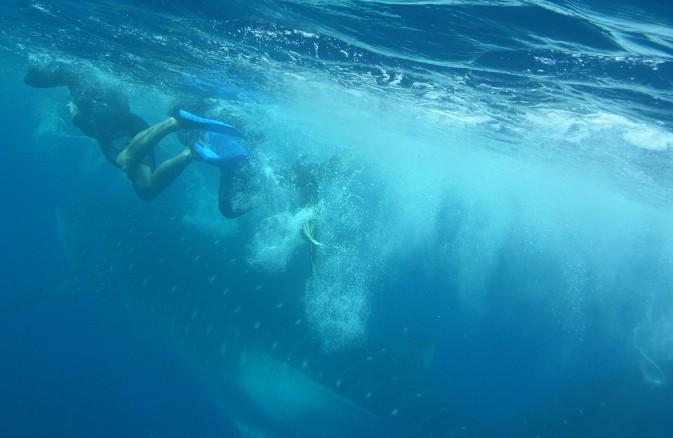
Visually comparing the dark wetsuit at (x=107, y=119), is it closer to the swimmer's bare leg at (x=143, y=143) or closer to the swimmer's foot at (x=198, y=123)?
the swimmer's bare leg at (x=143, y=143)

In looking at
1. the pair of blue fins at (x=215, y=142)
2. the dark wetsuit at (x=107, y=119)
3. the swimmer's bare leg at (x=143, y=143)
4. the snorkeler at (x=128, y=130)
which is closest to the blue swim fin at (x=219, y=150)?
the pair of blue fins at (x=215, y=142)

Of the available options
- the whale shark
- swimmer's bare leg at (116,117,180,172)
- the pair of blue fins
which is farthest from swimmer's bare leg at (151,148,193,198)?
the whale shark

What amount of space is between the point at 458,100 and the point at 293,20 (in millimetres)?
7332

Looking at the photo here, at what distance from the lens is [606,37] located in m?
6.59

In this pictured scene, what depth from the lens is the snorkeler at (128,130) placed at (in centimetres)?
1070

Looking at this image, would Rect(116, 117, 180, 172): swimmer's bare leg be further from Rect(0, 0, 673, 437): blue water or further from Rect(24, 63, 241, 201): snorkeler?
Rect(0, 0, 673, 437): blue water

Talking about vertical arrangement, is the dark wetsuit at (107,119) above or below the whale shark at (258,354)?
above

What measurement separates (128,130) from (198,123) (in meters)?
2.74

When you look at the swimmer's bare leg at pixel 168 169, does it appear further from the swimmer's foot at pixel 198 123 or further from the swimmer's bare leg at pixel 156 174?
the swimmer's foot at pixel 198 123


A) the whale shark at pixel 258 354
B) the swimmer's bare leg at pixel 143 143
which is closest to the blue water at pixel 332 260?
the whale shark at pixel 258 354

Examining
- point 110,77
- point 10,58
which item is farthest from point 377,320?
point 10,58

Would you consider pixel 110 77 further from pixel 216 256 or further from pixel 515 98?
pixel 515 98

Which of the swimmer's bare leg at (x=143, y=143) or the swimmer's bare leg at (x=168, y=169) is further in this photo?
the swimmer's bare leg at (x=143, y=143)

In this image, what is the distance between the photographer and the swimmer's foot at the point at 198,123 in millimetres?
10672
